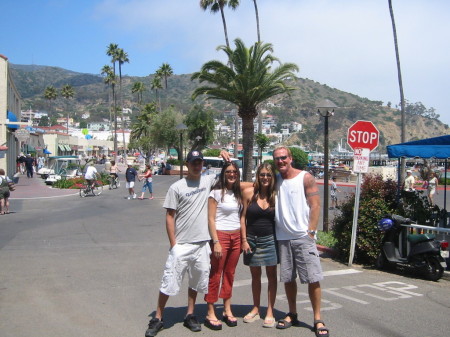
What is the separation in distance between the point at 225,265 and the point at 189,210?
0.75m

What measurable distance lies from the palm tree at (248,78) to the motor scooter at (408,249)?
15500 mm

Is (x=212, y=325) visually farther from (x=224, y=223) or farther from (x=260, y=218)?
(x=260, y=218)

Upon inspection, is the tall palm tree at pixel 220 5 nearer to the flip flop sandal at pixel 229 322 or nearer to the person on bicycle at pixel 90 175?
the person on bicycle at pixel 90 175

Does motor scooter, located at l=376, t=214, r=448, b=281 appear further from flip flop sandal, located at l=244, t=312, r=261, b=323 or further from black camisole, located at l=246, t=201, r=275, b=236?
black camisole, located at l=246, t=201, r=275, b=236

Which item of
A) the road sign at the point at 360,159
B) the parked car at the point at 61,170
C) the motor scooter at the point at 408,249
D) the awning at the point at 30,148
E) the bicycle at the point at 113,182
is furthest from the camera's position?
the awning at the point at 30,148

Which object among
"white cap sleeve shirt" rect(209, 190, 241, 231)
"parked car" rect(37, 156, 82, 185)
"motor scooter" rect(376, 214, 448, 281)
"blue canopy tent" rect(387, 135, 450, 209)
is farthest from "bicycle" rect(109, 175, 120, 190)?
"white cap sleeve shirt" rect(209, 190, 241, 231)

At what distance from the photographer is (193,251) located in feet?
16.3

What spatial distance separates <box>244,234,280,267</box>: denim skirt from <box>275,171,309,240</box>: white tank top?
13 centimetres

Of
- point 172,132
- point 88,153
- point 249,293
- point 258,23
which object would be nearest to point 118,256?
point 249,293

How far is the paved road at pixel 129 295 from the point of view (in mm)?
5223

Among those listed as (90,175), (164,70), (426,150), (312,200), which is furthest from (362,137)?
(164,70)

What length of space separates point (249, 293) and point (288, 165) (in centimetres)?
243

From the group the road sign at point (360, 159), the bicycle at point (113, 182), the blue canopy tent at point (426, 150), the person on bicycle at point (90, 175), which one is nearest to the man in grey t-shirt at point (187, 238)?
the road sign at point (360, 159)

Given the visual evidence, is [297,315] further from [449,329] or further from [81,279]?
[81,279]
